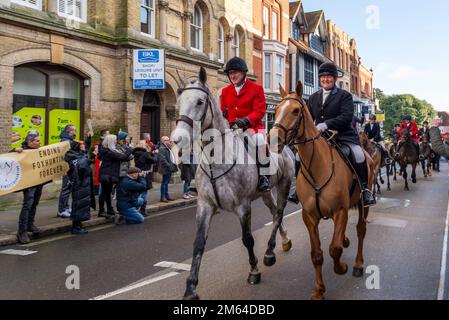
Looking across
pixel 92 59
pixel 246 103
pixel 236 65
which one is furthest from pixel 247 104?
pixel 92 59

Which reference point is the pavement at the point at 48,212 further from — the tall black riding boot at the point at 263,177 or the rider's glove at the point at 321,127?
the rider's glove at the point at 321,127

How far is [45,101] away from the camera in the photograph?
13328 millimetres

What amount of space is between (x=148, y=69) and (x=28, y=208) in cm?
872

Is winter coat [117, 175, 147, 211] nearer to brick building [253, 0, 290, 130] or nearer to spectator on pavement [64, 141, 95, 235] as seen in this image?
spectator on pavement [64, 141, 95, 235]

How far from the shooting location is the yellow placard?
7715 millimetres

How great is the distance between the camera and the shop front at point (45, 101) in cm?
1248

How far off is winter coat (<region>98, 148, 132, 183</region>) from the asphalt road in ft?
4.05

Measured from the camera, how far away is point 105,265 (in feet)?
20.2

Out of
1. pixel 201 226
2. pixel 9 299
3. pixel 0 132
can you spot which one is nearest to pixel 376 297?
pixel 201 226

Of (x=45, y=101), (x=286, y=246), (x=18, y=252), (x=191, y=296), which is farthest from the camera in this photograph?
(x=45, y=101)

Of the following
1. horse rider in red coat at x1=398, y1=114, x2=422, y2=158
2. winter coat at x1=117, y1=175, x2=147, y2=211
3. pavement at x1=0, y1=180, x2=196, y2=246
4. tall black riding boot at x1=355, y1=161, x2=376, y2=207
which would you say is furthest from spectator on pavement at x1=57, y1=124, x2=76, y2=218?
horse rider in red coat at x1=398, y1=114, x2=422, y2=158

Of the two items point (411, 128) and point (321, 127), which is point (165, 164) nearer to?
point (321, 127)
